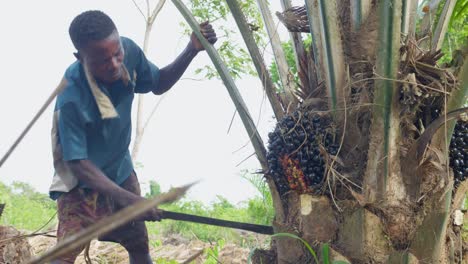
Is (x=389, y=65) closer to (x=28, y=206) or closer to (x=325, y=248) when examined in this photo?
(x=325, y=248)

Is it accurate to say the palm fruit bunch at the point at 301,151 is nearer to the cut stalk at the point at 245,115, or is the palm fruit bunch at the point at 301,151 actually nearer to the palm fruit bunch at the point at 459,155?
the cut stalk at the point at 245,115

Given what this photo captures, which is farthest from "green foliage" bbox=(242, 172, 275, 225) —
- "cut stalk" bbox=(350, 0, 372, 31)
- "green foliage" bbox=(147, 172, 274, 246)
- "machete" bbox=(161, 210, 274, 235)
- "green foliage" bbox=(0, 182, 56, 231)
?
"green foliage" bbox=(0, 182, 56, 231)

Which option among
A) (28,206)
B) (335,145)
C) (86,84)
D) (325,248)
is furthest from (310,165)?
(28,206)

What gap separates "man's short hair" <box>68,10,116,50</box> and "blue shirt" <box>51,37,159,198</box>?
0.18 metres

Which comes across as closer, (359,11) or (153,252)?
(359,11)

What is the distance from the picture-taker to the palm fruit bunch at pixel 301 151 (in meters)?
2.19

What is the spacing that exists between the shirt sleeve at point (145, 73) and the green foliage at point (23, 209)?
3026 millimetres

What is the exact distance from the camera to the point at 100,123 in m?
3.05

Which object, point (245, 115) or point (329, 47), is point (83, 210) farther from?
point (329, 47)

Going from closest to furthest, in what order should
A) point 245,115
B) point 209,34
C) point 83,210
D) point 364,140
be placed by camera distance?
1. point 364,140
2. point 245,115
3. point 209,34
4. point 83,210

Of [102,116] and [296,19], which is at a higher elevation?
[296,19]

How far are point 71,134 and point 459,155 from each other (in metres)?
1.72

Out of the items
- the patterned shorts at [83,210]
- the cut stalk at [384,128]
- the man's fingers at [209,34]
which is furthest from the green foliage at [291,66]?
the patterned shorts at [83,210]

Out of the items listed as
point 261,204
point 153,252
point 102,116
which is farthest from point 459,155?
point 153,252
